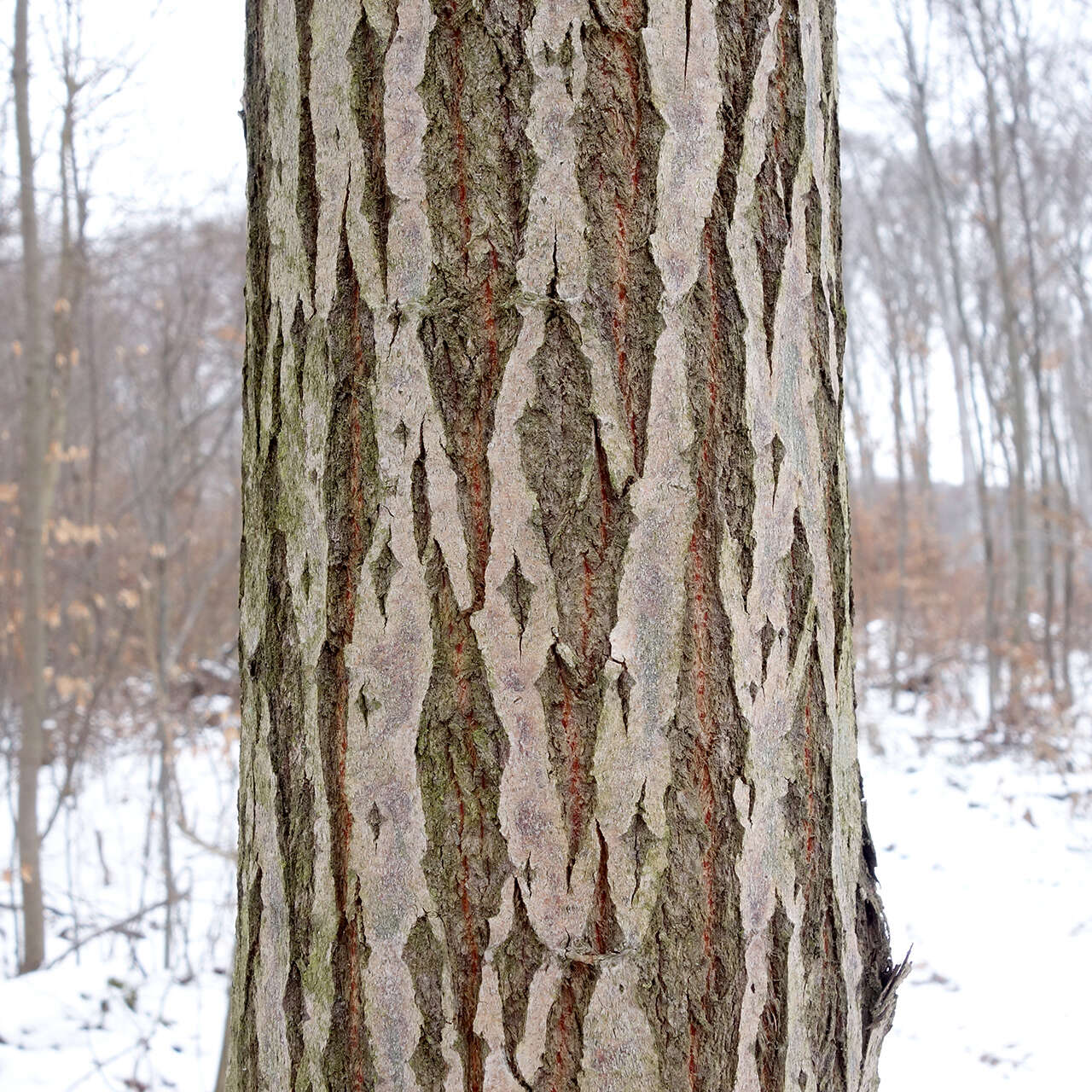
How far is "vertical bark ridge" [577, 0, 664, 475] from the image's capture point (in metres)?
0.78

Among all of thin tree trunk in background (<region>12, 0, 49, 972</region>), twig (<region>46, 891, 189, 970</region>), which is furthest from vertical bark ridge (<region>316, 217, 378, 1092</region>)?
thin tree trunk in background (<region>12, 0, 49, 972</region>)

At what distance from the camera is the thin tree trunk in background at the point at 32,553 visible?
13.9 ft

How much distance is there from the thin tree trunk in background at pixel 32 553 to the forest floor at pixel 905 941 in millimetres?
196

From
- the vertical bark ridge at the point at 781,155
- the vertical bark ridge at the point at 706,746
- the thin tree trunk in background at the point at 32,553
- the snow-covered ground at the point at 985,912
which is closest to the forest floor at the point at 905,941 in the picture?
the snow-covered ground at the point at 985,912

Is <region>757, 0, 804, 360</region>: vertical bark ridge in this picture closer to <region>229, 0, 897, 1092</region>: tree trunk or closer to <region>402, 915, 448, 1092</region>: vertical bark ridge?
<region>229, 0, 897, 1092</region>: tree trunk

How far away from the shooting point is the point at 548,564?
770 mm

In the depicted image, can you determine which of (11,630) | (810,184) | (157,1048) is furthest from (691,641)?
(11,630)

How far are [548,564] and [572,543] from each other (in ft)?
0.09

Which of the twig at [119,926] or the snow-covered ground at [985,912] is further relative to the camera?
the snow-covered ground at [985,912]

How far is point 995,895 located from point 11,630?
6.28 metres

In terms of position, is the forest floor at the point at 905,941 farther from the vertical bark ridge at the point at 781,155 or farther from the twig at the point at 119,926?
the vertical bark ridge at the point at 781,155

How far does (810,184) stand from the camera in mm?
862

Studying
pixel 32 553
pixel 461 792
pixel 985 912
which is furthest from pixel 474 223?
pixel 985 912

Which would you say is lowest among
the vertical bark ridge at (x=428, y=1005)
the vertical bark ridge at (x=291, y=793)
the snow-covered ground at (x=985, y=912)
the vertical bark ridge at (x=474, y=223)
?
the snow-covered ground at (x=985, y=912)
